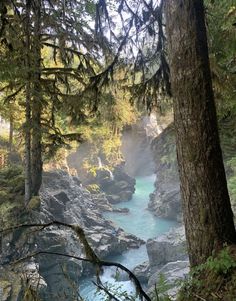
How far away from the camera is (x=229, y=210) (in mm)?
2736

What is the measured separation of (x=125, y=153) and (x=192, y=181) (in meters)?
34.4

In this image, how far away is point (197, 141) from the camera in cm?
275

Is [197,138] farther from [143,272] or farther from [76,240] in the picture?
[143,272]

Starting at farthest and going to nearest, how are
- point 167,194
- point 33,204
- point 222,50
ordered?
point 167,194 → point 33,204 → point 222,50

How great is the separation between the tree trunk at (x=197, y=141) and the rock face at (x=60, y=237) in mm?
5158

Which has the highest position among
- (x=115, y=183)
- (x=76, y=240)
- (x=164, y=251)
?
(x=76, y=240)

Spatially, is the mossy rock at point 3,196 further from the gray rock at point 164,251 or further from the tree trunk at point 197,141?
the tree trunk at point 197,141

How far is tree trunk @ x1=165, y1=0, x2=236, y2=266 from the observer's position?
2.70 metres

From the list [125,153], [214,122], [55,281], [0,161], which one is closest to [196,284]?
[214,122]

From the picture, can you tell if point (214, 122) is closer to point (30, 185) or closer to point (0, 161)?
point (30, 185)

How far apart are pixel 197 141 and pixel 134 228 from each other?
654 inches

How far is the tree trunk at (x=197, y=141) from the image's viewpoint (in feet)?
8.85

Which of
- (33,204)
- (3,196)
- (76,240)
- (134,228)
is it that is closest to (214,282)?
(33,204)

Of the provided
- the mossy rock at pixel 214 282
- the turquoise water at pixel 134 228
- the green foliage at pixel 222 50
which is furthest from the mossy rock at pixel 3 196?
the mossy rock at pixel 214 282
